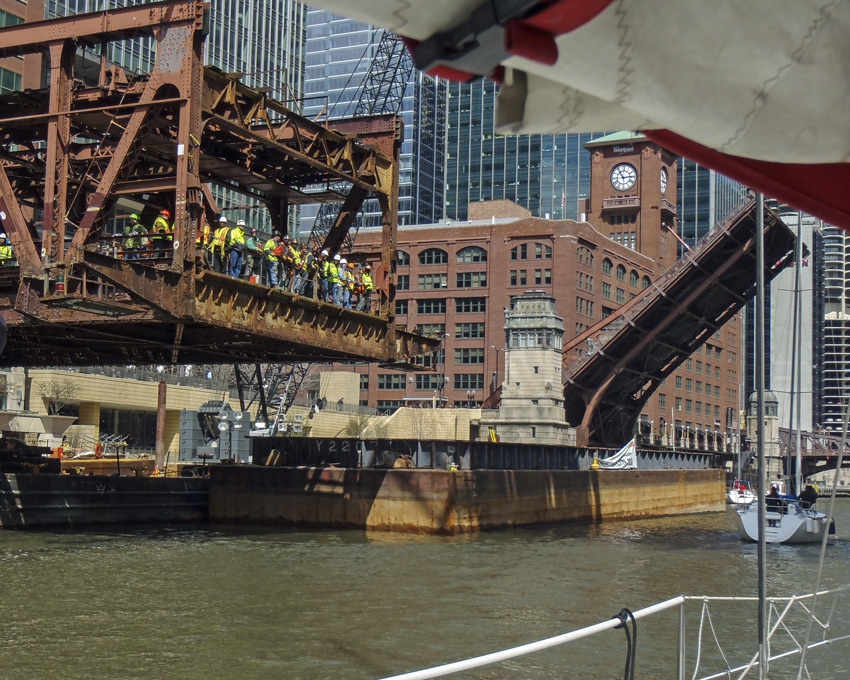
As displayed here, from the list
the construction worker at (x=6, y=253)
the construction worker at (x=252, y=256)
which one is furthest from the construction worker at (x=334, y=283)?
the construction worker at (x=6, y=253)

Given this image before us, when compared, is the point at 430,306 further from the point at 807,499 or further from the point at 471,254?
the point at 807,499

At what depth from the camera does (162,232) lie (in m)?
27.8

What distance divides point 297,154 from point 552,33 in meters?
28.9

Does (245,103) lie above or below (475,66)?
above

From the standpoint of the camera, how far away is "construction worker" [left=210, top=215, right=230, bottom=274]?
28.7 m

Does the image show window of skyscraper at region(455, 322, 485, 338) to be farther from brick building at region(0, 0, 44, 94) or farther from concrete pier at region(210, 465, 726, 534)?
concrete pier at region(210, 465, 726, 534)

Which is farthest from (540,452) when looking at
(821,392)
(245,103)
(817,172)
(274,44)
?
(821,392)

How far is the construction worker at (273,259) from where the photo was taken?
3017 centimetres

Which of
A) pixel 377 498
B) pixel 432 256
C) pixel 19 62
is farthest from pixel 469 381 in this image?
pixel 377 498

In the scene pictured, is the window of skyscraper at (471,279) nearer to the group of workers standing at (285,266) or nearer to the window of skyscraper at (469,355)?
the window of skyscraper at (469,355)

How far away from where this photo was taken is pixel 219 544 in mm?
32719

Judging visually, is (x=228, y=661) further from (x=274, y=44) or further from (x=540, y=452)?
(x=274, y=44)

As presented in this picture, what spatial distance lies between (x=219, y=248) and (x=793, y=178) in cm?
2553

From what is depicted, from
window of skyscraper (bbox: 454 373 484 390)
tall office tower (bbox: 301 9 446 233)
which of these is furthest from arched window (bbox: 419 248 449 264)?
tall office tower (bbox: 301 9 446 233)
